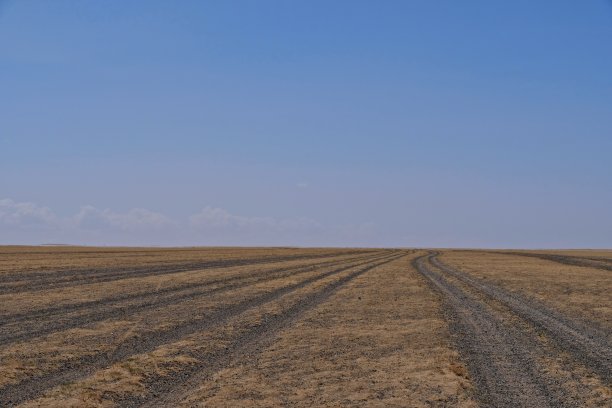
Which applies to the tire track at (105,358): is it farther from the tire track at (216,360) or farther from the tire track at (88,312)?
the tire track at (88,312)

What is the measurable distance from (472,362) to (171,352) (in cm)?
581

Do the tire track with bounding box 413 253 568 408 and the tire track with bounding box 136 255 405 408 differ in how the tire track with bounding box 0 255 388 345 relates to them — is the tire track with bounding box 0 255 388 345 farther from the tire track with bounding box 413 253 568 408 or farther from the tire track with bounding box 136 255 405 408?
the tire track with bounding box 413 253 568 408

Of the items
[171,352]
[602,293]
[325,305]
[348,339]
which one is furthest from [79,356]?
[602,293]

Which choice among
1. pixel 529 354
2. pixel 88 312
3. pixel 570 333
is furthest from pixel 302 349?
pixel 88 312

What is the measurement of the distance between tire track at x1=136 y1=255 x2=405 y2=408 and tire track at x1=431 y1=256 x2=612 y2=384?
639 cm

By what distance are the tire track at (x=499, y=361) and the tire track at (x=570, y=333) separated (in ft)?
2.82

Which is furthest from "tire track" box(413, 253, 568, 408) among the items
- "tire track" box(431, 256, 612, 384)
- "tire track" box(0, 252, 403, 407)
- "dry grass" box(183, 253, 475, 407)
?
"tire track" box(0, 252, 403, 407)

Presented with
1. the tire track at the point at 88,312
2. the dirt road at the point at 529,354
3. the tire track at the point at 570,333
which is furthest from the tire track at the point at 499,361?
the tire track at the point at 88,312

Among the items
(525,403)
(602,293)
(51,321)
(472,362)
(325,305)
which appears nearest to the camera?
(525,403)

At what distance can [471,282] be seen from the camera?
29.3m

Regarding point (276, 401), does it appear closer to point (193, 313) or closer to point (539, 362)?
point (539, 362)

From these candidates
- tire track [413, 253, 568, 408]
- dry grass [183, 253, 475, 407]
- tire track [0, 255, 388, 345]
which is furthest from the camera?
tire track [0, 255, 388, 345]

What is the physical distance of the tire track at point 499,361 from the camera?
832cm

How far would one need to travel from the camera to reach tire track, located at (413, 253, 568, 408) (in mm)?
8320
